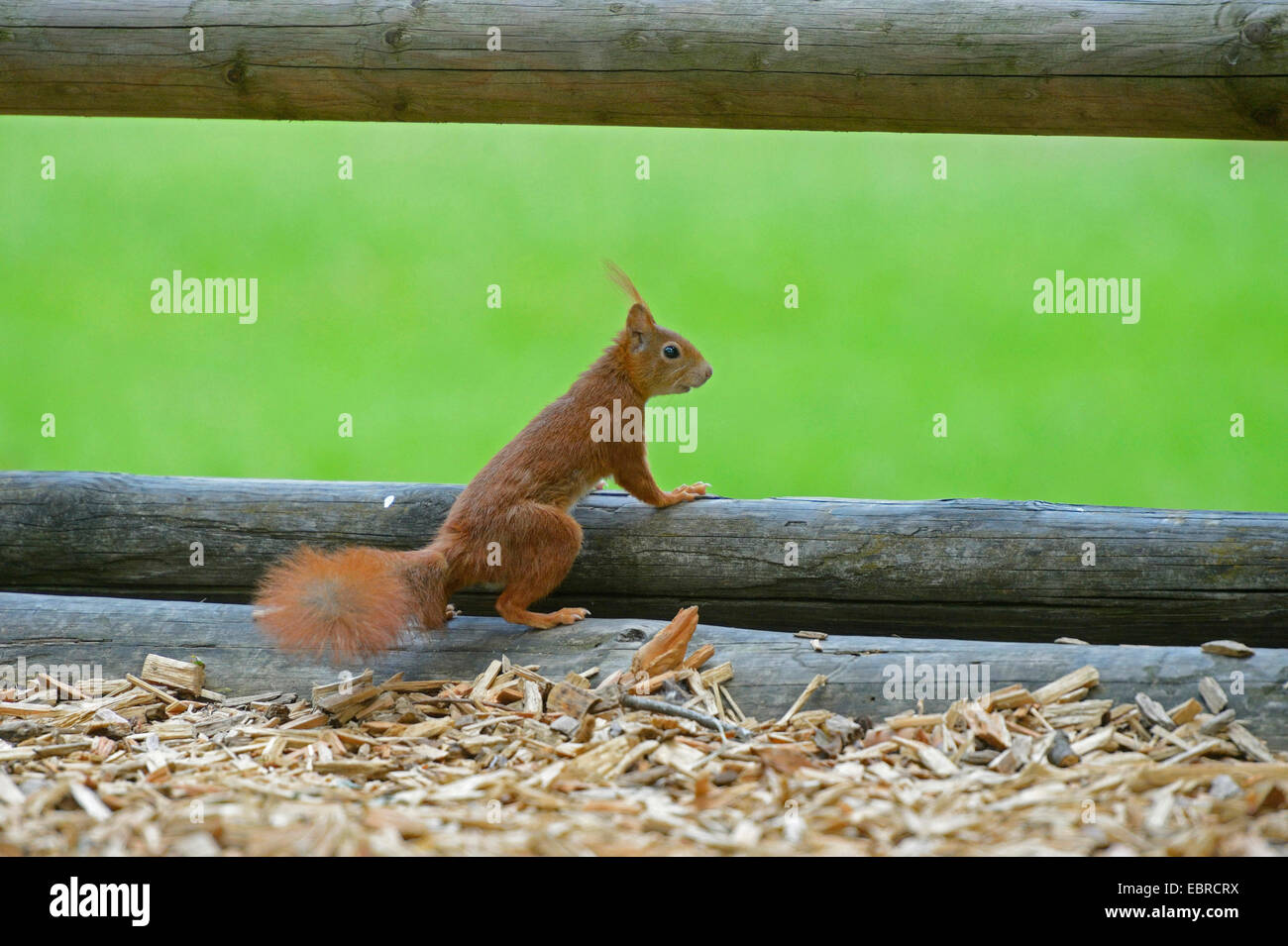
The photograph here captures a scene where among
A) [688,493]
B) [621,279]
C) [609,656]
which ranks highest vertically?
[621,279]

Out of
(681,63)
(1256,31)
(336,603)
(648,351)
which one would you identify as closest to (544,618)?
(336,603)

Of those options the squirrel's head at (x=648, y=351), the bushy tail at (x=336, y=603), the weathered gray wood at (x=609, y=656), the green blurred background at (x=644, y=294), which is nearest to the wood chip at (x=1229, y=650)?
the weathered gray wood at (x=609, y=656)

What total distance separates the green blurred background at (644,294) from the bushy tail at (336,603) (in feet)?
11.7

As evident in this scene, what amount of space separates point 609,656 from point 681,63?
5.79 ft

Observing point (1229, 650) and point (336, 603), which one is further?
point (336, 603)

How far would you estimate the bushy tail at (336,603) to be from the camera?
2994 millimetres

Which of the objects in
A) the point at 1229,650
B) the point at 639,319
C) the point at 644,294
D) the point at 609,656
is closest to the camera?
the point at 1229,650

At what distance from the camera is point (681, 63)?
3.30 metres

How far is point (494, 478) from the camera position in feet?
11.6

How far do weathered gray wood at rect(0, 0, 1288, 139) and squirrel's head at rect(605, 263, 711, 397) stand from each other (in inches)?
27.6

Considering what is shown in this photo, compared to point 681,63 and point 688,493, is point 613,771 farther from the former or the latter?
point 681,63
